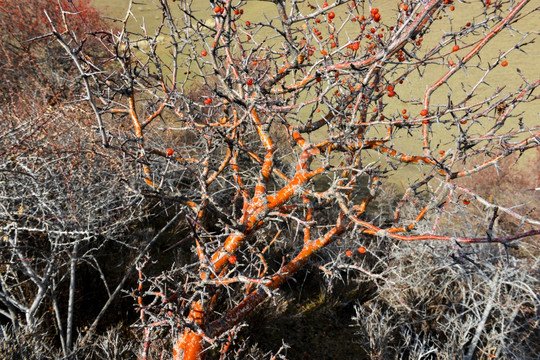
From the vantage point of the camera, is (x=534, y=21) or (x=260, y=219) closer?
(x=260, y=219)

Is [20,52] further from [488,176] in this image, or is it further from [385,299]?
[488,176]

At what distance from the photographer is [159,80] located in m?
2.48

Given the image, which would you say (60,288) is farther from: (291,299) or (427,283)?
(427,283)

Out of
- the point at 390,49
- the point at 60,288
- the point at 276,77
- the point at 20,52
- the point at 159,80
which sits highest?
the point at 20,52

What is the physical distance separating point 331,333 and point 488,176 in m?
6.67

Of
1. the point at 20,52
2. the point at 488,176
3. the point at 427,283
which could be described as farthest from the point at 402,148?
the point at 20,52

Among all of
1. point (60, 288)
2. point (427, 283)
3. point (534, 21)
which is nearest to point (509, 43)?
point (534, 21)

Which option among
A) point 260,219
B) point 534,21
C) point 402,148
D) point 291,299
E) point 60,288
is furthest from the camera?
point 534,21

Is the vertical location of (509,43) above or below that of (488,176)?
above

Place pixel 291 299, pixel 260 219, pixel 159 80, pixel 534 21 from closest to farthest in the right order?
1. pixel 260 219
2. pixel 159 80
3. pixel 291 299
4. pixel 534 21

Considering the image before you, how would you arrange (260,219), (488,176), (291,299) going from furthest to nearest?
(488,176)
(291,299)
(260,219)

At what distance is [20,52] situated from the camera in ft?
28.3

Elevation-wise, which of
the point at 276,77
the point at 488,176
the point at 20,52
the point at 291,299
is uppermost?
the point at 20,52

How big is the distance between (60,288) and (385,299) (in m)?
3.82
